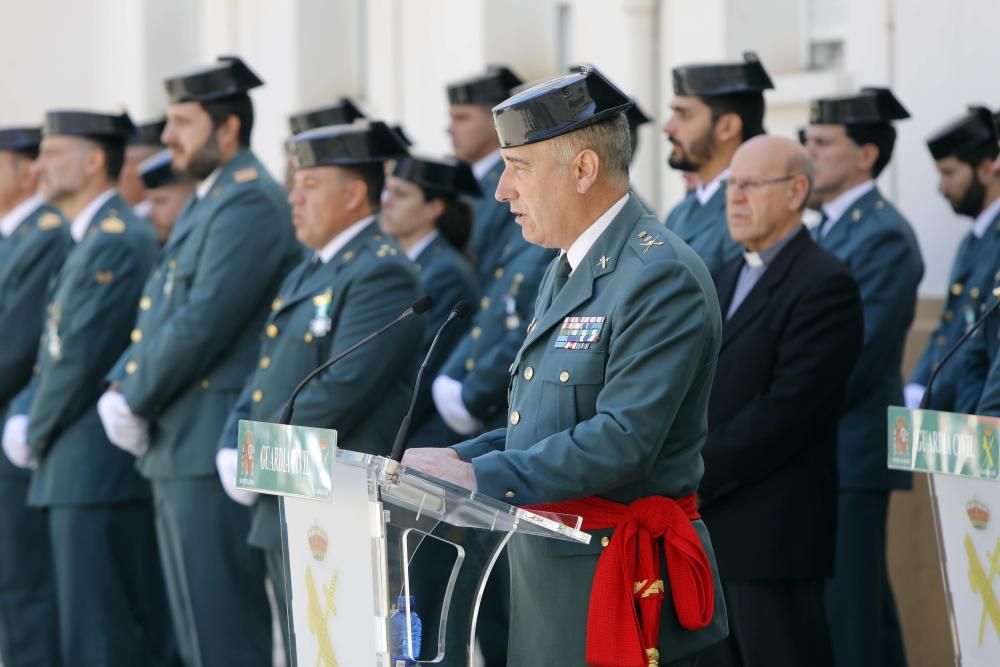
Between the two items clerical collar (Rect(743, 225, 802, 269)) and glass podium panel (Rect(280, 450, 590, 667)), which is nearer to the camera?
glass podium panel (Rect(280, 450, 590, 667))

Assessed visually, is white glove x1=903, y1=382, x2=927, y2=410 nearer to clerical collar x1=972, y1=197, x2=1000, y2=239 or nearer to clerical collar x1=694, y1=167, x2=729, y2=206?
clerical collar x1=972, y1=197, x2=1000, y2=239

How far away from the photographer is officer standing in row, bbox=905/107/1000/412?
5066 mm

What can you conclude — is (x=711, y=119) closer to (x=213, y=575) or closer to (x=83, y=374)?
(x=213, y=575)

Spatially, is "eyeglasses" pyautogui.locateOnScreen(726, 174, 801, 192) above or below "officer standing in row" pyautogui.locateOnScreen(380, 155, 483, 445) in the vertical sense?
above

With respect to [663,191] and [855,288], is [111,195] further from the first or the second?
[855,288]

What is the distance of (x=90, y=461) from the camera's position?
5.93 metres

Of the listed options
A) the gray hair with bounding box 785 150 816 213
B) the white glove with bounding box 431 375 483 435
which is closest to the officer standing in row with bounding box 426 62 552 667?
the white glove with bounding box 431 375 483 435

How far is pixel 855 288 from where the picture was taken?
14.5 ft

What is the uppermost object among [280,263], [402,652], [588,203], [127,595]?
[588,203]

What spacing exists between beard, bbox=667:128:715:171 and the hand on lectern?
8.08 feet

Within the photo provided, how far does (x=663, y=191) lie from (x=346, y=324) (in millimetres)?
3226

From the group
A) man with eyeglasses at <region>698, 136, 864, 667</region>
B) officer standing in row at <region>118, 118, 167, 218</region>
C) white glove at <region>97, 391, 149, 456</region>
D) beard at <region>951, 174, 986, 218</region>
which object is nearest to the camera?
man with eyeglasses at <region>698, 136, 864, 667</region>

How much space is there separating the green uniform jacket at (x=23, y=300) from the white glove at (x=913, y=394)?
3304mm

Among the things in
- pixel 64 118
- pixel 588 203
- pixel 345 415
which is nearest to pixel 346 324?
pixel 345 415
